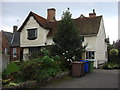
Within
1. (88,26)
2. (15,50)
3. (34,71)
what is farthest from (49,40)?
(34,71)

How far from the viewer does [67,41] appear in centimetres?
1512

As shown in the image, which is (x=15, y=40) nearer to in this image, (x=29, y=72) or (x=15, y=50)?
(x=15, y=50)

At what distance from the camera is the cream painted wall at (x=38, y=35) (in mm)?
24188

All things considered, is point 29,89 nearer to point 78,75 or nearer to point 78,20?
point 78,75

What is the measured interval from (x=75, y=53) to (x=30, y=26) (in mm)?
12393

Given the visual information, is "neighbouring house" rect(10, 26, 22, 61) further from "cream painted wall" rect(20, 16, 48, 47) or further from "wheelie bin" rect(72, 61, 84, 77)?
"wheelie bin" rect(72, 61, 84, 77)

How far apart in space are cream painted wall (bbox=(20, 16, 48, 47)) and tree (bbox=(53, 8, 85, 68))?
9.00 metres

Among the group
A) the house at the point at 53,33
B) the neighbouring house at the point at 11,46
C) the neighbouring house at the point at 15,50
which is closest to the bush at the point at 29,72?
the house at the point at 53,33

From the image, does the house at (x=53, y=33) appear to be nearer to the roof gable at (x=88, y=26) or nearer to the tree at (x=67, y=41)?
the roof gable at (x=88, y=26)

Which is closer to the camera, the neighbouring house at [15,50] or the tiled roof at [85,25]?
the tiled roof at [85,25]

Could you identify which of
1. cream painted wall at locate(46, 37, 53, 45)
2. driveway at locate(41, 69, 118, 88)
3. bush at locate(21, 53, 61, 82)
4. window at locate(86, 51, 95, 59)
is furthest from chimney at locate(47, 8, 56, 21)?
bush at locate(21, 53, 61, 82)

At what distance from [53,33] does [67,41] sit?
21.7 ft

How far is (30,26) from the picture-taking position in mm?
25156

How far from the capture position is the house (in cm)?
2148
